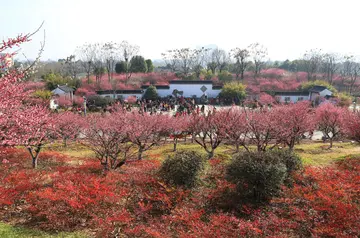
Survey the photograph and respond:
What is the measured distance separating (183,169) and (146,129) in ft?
16.2

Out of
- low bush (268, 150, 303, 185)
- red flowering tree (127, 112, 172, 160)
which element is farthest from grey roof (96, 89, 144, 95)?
low bush (268, 150, 303, 185)

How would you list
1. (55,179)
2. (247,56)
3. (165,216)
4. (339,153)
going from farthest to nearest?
(247,56) → (339,153) → (55,179) → (165,216)

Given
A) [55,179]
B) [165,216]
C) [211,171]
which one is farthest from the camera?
[211,171]

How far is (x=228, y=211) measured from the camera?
7.93m

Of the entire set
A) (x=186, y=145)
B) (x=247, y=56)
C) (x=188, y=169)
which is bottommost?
(x=186, y=145)

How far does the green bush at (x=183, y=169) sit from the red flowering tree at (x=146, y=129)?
342 centimetres

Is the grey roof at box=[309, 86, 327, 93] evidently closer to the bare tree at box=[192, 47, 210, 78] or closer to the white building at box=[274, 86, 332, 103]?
the white building at box=[274, 86, 332, 103]

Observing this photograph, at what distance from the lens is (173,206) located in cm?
802

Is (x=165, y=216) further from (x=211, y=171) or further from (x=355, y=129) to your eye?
(x=355, y=129)

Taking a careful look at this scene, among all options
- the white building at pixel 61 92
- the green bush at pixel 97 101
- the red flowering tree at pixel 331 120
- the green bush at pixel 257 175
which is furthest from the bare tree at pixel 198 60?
the green bush at pixel 257 175

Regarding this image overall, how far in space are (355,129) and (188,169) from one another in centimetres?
955

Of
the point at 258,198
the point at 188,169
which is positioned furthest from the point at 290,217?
the point at 188,169

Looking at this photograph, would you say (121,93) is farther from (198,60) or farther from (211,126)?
(211,126)

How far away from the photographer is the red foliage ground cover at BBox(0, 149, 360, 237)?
22.2ft
